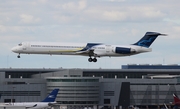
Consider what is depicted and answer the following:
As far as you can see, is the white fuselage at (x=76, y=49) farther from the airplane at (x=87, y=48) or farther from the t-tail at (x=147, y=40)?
the t-tail at (x=147, y=40)

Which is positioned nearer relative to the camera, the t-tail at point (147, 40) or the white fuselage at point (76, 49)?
the white fuselage at point (76, 49)

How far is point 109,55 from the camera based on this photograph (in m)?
173

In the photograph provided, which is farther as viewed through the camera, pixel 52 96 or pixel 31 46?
pixel 52 96

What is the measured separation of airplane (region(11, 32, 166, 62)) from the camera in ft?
549

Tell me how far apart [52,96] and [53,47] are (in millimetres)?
18360

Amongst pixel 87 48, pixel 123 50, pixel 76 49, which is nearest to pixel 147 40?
pixel 123 50

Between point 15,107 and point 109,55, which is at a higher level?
point 109,55

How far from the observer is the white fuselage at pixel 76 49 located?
167 metres

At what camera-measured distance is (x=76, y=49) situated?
16825 centimetres

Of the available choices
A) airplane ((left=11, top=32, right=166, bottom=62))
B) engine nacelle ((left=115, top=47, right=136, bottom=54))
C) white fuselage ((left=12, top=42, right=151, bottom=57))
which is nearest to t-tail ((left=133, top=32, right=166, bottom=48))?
airplane ((left=11, top=32, right=166, bottom=62))

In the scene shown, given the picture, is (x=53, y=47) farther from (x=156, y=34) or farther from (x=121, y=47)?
(x=156, y=34)

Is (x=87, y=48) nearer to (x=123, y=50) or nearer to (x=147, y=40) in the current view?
(x=123, y=50)

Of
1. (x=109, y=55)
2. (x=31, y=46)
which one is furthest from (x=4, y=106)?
(x=109, y=55)

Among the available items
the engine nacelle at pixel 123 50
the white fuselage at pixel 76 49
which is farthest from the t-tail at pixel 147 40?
the engine nacelle at pixel 123 50
